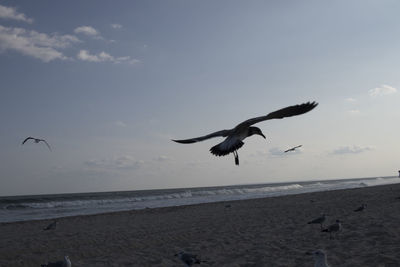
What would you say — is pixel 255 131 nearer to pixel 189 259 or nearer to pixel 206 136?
pixel 206 136

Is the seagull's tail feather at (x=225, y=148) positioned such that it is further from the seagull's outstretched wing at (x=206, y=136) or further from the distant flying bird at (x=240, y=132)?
the seagull's outstretched wing at (x=206, y=136)

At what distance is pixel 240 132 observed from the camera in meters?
5.31

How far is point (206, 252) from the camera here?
340 inches

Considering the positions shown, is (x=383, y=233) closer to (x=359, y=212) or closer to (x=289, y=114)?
(x=359, y=212)

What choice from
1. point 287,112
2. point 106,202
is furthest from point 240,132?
point 106,202

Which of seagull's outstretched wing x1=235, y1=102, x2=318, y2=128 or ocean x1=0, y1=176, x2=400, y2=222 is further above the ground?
seagull's outstretched wing x1=235, y1=102, x2=318, y2=128

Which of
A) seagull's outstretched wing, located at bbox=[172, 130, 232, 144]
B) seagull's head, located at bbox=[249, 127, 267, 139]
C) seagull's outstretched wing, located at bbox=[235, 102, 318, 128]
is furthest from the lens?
seagull's head, located at bbox=[249, 127, 267, 139]

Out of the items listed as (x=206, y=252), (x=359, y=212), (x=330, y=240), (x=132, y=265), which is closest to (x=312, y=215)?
(x=359, y=212)

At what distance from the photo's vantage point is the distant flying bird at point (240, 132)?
4.68 m

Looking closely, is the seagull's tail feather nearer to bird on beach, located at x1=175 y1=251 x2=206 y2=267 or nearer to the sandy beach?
the sandy beach

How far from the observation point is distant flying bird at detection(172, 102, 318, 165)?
15.4ft

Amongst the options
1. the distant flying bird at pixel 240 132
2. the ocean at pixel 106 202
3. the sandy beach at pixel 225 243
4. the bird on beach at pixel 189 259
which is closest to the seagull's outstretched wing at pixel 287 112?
the distant flying bird at pixel 240 132

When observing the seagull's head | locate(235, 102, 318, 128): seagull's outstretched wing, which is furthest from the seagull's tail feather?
the seagull's head

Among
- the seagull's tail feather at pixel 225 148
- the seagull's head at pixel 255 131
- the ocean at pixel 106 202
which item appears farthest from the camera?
the ocean at pixel 106 202
